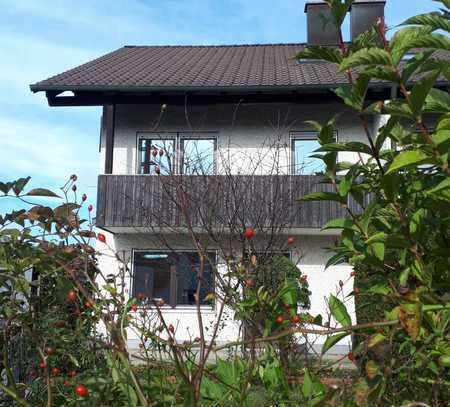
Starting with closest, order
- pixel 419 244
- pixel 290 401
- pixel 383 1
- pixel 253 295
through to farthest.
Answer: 1. pixel 290 401
2. pixel 419 244
3. pixel 253 295
4. pixel 383 1

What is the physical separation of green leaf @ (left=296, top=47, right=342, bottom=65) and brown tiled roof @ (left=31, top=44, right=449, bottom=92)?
1046 centimetres

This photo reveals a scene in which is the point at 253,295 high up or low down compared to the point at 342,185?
down

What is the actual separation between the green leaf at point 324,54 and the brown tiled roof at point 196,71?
10.5m

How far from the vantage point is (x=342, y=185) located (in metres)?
1.39

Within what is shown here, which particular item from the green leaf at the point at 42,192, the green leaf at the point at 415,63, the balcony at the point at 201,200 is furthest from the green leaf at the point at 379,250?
the balcony at the point at 201,200

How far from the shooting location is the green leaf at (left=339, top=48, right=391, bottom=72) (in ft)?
3.52

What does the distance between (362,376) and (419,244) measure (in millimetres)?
382

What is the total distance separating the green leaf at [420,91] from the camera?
43.0 inches

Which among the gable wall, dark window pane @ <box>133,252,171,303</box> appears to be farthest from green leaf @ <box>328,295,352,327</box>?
the gable wall

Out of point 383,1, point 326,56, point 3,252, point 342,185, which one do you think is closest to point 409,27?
point 326,56

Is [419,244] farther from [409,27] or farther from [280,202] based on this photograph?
[280,202]

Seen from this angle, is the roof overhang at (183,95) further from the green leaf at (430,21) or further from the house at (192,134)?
the green leaf at (430,21)

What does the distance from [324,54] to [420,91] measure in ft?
0.77

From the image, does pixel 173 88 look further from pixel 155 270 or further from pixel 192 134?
pixel 155 270
